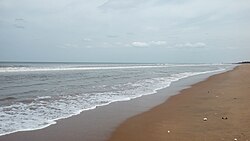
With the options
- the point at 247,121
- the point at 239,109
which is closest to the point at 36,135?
the point at 247,121

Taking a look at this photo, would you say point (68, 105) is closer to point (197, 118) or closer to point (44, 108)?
point (44, 108)

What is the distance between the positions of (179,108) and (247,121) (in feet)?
11.5

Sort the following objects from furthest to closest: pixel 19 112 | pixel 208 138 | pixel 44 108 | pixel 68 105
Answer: pixel 68 105 → pixel 44 108 → pixel 19 112 → pixel 208 138

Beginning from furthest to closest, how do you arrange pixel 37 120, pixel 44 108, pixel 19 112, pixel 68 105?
pixel 68 105 < pixel 44 108 < pixel 19 112 < pixel 37 120

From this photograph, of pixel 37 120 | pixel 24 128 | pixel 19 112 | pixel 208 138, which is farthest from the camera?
pixel 19 112

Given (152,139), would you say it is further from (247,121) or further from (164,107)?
(164,107)

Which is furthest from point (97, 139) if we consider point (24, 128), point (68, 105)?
point (68, 105)

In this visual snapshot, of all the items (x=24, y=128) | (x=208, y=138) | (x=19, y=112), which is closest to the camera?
(x=208, y=138)

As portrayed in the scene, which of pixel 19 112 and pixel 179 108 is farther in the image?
pixel 179 108

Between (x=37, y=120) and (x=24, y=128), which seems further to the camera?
(x=37, y=120)

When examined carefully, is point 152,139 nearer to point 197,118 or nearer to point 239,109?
point 197,118

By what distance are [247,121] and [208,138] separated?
2108 millimetres

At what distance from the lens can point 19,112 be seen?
387 inches

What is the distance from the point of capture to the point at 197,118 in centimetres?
904
